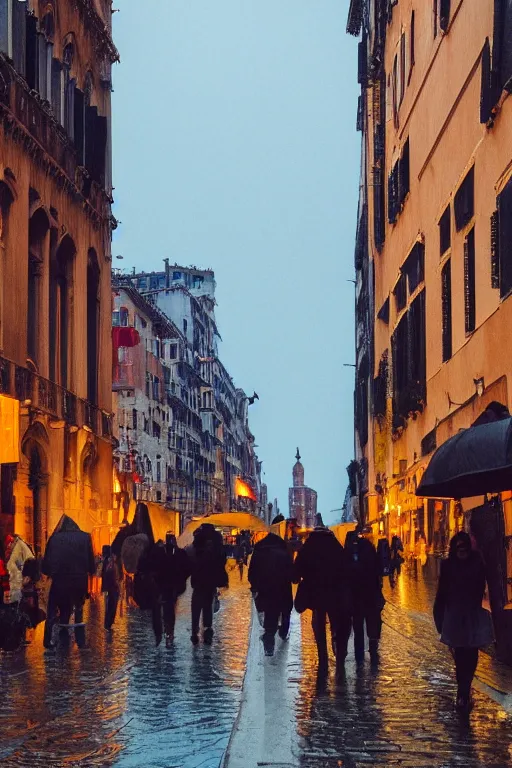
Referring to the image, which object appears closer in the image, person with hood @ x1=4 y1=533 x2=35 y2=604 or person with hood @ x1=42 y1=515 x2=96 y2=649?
person with hood @ x1=42 y1=515 x2=96 y2=649

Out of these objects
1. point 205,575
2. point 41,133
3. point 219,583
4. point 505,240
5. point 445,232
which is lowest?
point 219,583

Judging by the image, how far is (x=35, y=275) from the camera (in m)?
31.2

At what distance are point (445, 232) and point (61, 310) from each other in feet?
41.5

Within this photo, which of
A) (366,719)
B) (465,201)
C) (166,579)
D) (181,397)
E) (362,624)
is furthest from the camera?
(181,397)

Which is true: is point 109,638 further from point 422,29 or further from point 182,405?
point 182,405

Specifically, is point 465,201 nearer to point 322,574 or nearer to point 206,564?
point 206,564

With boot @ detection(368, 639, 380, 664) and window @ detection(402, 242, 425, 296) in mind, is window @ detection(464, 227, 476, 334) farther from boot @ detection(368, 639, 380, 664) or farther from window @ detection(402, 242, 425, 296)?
window @ detection(402, 242, 425, 296)

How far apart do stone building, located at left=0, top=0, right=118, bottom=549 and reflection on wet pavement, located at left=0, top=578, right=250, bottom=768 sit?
9947 mm

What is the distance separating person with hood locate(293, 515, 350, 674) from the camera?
1439 cm

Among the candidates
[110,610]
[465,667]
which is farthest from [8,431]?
[465,667]

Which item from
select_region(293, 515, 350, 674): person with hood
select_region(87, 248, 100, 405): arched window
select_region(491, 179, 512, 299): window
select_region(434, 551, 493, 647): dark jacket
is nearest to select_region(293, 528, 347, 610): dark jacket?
select_region(293, 515, 350, 674): person with hood

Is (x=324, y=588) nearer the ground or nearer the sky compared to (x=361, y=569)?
nearer the ground

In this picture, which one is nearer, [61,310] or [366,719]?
[366,719]

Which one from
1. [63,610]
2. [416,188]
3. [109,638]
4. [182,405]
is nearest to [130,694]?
[63,610]
